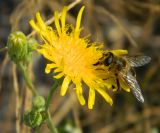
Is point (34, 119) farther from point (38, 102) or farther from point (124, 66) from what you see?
point (124, 66)

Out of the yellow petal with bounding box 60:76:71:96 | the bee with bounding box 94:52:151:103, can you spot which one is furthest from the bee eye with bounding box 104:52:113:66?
the yellow petal with bounding box 60:76:71:96

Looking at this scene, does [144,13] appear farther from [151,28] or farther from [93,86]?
[93,86]

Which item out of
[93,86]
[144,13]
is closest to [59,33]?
[93,86]

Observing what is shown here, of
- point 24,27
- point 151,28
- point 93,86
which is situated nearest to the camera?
point 93,86

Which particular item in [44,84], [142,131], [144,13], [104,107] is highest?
[144,13]

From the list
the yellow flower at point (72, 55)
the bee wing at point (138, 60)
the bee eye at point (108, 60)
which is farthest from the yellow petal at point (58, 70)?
the bee wing at point (138, 60)
